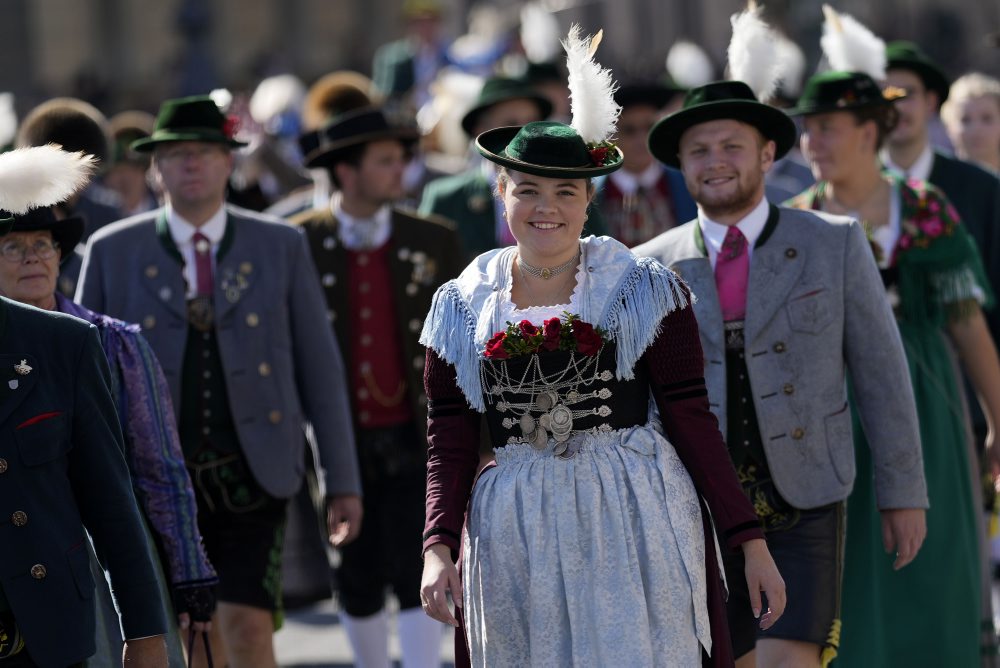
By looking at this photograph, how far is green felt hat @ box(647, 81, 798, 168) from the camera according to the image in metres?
5.97

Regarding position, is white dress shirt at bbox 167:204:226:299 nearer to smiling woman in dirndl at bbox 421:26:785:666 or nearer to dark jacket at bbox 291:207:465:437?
dark jacket at bbox 291:207:465:437

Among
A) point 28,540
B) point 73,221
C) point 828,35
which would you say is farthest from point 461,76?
point 28,540

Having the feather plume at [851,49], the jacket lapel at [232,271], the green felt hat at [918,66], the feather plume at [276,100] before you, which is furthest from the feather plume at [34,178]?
the feather plume at [276,100]

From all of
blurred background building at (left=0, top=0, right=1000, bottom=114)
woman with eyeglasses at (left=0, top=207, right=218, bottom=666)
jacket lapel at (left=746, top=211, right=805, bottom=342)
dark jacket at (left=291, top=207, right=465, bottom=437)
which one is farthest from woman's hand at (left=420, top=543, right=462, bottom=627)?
blurred background building at (left=0, top=0, right=1000, bottom=114)

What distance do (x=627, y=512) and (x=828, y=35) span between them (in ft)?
11.7

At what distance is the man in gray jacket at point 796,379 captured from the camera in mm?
5871

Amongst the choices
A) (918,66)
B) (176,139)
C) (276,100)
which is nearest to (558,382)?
(176,139)

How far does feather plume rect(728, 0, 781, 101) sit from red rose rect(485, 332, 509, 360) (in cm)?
198

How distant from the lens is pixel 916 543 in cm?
600

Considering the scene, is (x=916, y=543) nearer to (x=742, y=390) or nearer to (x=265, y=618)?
(x=742, y=390)

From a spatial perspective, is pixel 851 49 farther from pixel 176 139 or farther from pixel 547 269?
pixel 547 269

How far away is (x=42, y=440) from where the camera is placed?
446 cm

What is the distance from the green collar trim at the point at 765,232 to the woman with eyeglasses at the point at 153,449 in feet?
5.55

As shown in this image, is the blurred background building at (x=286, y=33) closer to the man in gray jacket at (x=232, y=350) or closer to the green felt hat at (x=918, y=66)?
the green felt hat at (x=918, y=66)
